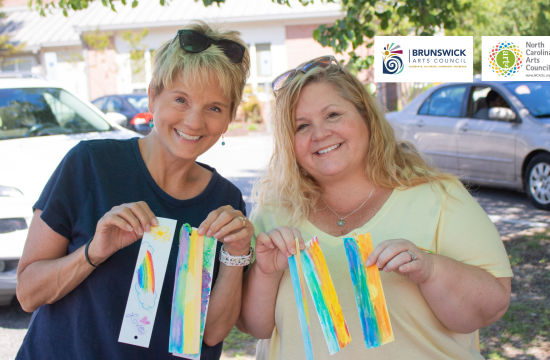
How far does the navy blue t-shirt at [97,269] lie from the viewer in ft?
5.46

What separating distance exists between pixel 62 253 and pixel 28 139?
3554 mm

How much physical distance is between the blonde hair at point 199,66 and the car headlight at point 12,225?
242 cm

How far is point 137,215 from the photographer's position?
1.61m

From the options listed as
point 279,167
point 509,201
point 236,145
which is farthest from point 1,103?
point 236,145

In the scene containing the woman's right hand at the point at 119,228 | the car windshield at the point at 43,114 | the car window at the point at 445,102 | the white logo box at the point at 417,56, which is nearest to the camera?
the woman's right hand at the point at 119,228

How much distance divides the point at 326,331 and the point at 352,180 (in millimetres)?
677

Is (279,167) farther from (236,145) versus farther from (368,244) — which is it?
(236,145)

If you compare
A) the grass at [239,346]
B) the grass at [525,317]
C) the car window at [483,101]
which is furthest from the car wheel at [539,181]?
the grass at [239,346]

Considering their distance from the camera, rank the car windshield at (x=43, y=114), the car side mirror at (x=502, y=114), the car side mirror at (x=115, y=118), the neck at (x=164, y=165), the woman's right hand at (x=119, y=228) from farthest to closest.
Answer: the car side mirror at (x=502, y=114), the car side mirror at (x=115, y=118), the car windshield at (x=43, y=114), the neck at (x=164, y=165), the woman's right hand at (x=119, y=228)

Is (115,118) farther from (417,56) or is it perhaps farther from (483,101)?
(483,101)

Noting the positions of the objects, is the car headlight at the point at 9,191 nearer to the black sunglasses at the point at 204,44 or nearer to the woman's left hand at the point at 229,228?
the black sunglasses at the point at 204,44

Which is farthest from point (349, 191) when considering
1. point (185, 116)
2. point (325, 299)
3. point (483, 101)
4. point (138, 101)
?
point (138, 101)

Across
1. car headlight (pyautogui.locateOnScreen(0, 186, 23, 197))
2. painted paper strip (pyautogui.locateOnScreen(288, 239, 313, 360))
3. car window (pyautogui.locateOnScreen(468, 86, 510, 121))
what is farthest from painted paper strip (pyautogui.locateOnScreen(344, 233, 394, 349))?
car window (pyautogui.locateOnScreen(468, 86, 510, 121))

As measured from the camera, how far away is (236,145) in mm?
15242
